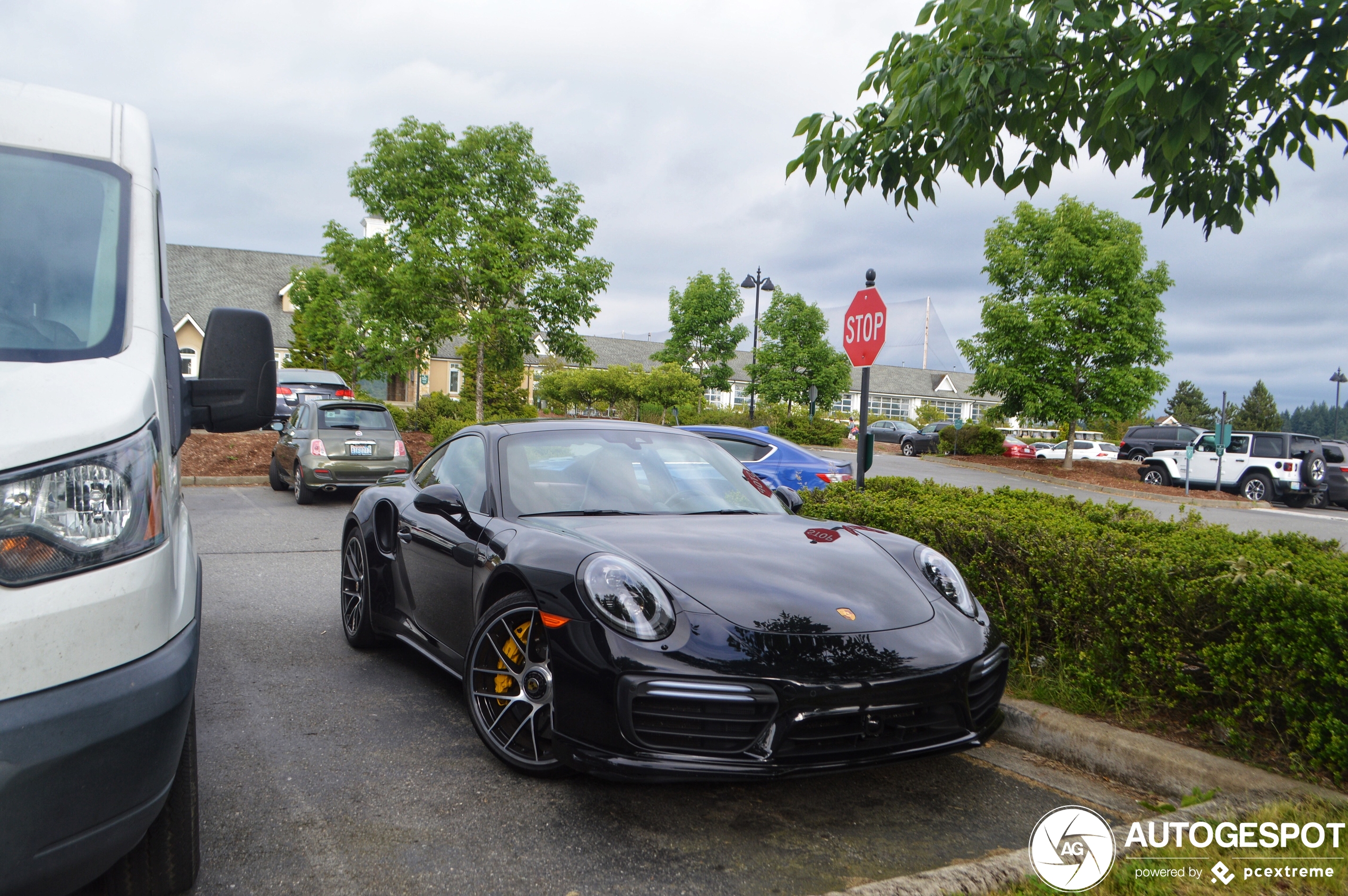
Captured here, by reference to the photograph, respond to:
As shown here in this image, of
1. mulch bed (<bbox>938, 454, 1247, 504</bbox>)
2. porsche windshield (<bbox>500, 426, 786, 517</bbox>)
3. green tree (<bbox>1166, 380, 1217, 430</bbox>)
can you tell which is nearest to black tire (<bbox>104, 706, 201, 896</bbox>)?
porsche windshield (<bbox>500, 426, 786, 517</bbox>)

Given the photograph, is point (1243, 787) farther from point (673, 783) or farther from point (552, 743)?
point (552, 743)

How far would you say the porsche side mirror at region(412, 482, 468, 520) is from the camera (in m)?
3.86

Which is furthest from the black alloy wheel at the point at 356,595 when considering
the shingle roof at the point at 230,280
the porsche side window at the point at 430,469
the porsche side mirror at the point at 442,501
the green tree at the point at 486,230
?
the shingle roof at the point at 230,280

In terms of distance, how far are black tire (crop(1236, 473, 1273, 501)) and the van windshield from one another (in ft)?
81.6

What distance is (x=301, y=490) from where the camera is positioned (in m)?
12.5

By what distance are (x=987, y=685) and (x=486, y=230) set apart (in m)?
19.5

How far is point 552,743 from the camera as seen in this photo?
118 inches

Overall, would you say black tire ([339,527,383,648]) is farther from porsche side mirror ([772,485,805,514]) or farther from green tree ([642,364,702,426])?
green tree ([642,364,702,426])

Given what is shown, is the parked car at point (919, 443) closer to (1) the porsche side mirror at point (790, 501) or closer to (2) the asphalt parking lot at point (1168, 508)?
(2) the asphalt parking lot at point (1168, 508)

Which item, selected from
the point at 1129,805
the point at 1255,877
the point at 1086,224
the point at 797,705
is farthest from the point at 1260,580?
the point at 1086,224

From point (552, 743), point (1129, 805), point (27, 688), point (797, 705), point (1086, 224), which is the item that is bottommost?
point (1129, 805)

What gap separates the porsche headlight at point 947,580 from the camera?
11.3 ft

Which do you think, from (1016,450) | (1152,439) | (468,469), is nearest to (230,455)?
(468,469)

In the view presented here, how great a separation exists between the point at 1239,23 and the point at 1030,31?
2.37 feet
